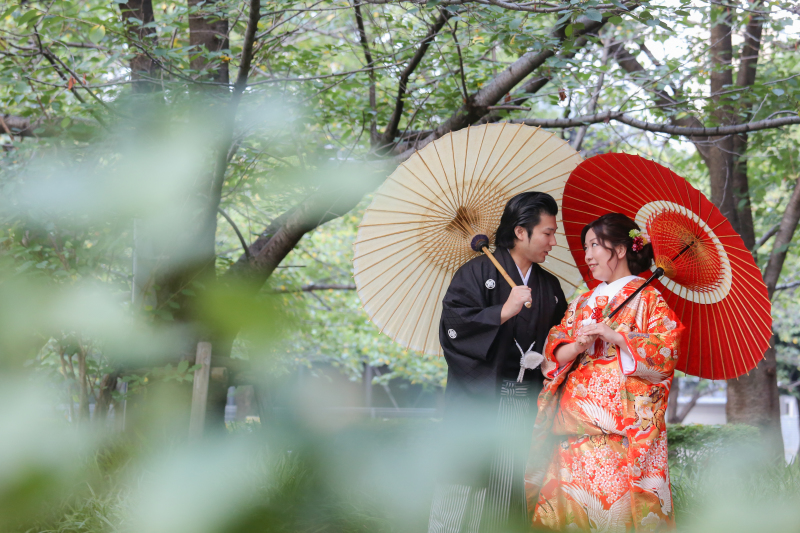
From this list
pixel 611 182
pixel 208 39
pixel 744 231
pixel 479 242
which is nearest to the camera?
pixel 611 182

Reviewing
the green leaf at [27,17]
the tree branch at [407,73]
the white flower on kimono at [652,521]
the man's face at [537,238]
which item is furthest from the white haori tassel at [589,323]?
the green leaf at [27,17]

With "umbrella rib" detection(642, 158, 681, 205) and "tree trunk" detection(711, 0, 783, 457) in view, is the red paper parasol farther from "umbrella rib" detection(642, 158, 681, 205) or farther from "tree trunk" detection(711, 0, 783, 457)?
"tree trunk" detection(711, 0, 783, 457)

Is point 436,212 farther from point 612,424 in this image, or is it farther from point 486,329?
point 612,424

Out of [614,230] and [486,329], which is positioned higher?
[614,230]

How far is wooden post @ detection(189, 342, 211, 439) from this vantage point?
4.39 m

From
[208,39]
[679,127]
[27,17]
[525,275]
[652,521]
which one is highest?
[208,39]

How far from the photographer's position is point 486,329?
8.46 ft

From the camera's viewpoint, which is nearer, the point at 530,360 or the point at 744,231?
the point at 530,360

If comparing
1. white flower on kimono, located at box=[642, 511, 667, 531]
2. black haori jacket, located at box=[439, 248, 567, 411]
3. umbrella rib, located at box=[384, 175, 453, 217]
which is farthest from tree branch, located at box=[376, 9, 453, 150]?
white flower on kimono, located at box=[642, 511, 667, 531]

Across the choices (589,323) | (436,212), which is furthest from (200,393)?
(589,323)

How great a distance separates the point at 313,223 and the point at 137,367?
1.69m

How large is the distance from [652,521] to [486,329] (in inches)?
38.6

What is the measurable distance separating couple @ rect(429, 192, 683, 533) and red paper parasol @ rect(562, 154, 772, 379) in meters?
0.13

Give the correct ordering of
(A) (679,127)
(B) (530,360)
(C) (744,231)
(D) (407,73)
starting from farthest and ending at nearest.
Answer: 1. (C) (744,231)
2. (D) (407,73)
3. (A) (679,127)
4. (B) (530,360)
